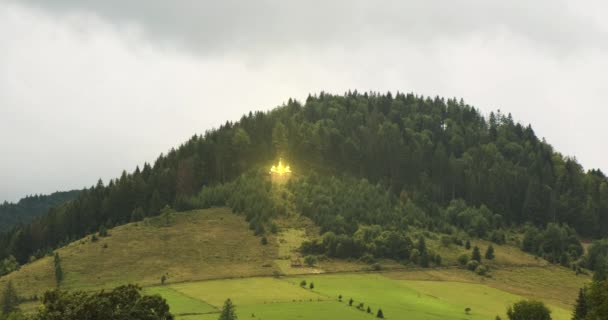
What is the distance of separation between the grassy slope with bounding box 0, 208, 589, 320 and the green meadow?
0.20 meters

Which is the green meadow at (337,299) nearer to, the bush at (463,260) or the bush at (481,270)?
the bush at (481,270)

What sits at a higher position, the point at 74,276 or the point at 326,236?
the point at 326,236

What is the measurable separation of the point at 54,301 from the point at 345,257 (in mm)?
98795

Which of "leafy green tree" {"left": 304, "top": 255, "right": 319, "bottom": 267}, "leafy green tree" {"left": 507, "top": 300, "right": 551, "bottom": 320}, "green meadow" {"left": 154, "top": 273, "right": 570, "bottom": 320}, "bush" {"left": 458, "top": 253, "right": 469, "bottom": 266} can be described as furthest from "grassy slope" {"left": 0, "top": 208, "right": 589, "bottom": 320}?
"leafy green tree" {"left": 507, "top": 300, "right": 551, "bottom": 320}

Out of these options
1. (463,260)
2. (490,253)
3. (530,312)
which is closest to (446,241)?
(490,253)

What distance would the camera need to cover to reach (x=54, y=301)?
7688 centimetres

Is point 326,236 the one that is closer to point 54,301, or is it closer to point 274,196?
point 274,196

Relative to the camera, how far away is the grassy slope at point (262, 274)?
11731 cm

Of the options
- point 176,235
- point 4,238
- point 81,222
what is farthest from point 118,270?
point 4,238

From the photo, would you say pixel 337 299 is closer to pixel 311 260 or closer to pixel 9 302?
pixel 311 260

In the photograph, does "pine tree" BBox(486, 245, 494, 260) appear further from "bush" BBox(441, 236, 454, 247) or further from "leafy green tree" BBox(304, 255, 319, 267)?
"leafy green tree" BBox(304, 255, 319, 267)

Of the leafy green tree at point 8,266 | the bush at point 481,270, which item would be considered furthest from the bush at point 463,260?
the leafy green tree at point 8,266

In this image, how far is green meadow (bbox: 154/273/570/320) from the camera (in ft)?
356

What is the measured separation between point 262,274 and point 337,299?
30.2 meters
